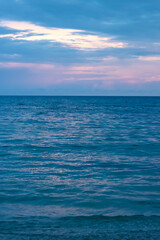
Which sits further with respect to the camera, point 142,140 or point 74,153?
point 142,140

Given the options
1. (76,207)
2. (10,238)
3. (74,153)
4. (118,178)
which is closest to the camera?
(10,238)

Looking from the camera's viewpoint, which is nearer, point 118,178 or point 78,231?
point 78,231

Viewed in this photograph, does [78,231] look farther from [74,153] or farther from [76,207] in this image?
[74,153]

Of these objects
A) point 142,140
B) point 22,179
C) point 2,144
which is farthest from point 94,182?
point 142,140

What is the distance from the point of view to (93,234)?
6848 millimetres

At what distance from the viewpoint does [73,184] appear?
11.0 metres

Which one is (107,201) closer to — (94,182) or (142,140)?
(94,182)

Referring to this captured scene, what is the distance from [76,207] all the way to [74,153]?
891 centimetres

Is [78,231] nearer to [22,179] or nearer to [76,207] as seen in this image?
[76,207]

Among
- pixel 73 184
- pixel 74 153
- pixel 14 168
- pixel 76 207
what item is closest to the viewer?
pixel 76 207

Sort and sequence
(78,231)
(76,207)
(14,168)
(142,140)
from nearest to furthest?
(78,231) → (76,207) → (14,168) → (142,140)

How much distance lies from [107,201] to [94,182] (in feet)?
6.73

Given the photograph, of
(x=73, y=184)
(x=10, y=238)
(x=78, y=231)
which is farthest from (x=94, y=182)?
(x=10, y=238)

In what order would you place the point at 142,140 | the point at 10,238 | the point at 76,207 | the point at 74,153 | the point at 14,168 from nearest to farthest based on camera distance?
1. the point at 10,238
2. the point at 76,207
3. the point at 14,168
4. the point at 74,153
5. the point at 142,140
